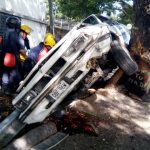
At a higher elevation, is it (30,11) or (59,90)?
(59,90)

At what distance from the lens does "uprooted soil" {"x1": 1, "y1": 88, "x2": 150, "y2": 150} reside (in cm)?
533

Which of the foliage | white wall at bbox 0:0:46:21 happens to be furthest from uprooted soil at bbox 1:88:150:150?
the foliage

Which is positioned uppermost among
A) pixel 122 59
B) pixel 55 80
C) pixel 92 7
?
pixel 55 80

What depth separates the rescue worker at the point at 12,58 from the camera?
24.3 feet

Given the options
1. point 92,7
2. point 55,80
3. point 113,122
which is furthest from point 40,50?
point 92,7

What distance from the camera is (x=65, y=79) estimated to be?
5.55m

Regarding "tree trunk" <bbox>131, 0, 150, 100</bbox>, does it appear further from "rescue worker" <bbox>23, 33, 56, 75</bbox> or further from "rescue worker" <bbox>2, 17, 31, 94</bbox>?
"rescue worker" <bbox>2, 17, 31, 94</bbox>

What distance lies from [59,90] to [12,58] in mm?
2287

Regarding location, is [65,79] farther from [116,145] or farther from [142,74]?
[142,74]

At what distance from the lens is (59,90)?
5500 mm

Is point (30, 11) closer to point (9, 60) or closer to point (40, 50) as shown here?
point (9, 60)

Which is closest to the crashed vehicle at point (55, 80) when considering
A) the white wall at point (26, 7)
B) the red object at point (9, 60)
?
the red object at point (9, 60)

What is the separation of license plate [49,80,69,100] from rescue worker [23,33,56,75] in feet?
5.30

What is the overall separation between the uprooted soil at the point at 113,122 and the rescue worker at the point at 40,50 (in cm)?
127
